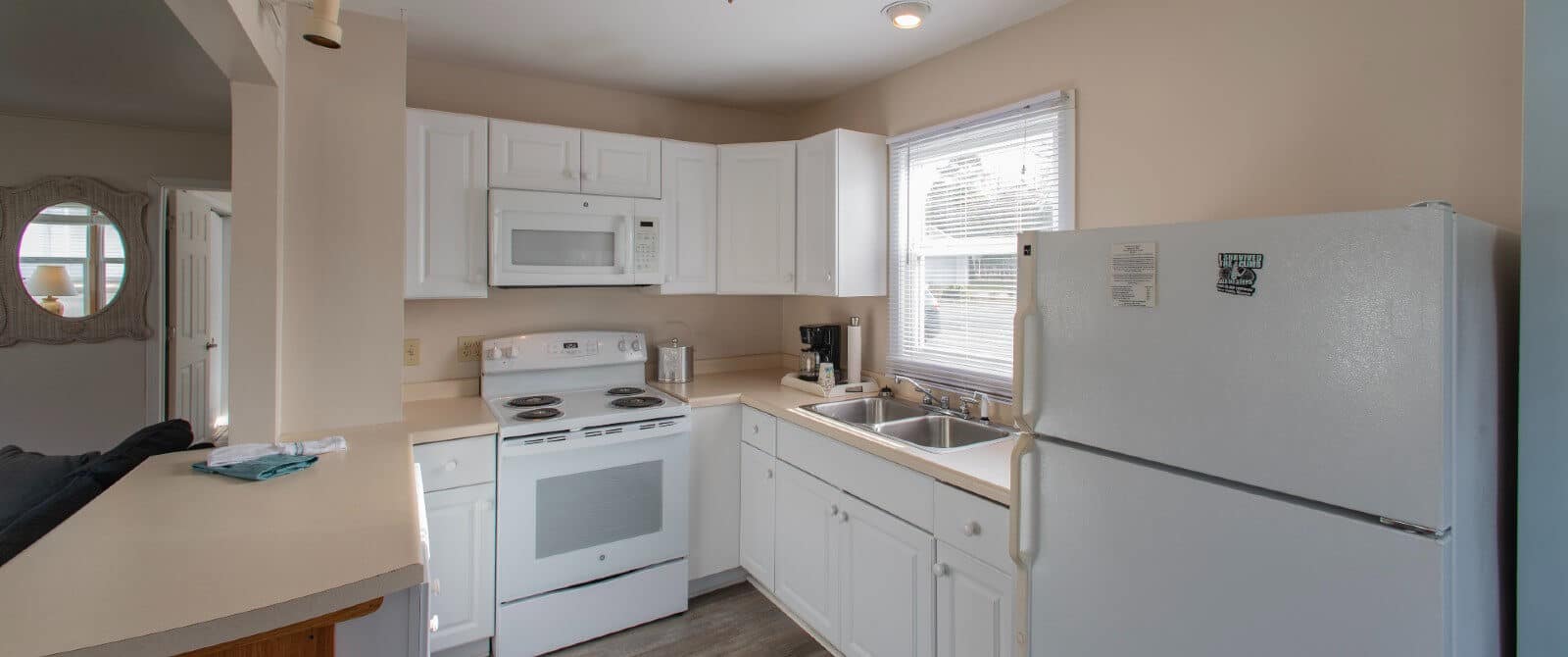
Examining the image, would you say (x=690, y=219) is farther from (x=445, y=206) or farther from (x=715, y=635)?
(x=715, y=635)

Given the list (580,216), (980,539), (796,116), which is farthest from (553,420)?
(796,116)

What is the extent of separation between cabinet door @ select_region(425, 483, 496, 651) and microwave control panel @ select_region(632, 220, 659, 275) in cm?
112

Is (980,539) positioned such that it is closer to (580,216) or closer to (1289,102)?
(1289,102)

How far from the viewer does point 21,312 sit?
314 centimetres

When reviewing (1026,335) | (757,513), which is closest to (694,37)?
(1026,335)

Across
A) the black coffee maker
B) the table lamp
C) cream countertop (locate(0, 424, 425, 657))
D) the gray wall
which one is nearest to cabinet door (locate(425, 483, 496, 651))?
cream countertop (locate(0, 424, 425, 657))

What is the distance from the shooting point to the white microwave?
2717 millimetres

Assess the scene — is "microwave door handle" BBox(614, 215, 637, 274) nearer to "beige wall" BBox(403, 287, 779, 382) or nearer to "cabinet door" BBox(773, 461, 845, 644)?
"beige wall" BBox(403, 287, 779, 382)

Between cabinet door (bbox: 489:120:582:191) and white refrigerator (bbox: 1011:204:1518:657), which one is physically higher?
cabinet door (bbox: 489:120:582:191)

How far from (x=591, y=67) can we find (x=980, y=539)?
2.47 meters

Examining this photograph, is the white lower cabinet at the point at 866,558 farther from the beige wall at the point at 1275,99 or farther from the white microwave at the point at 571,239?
the beige wall at the point at 1275,99

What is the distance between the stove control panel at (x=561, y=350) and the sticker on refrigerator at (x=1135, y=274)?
2367 mm

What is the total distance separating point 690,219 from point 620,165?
0.39 metres

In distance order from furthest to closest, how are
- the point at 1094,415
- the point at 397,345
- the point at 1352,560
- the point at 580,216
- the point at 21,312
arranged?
the point at 21,312, the point at 580,216, the point at 397,345, the point at 1094,415, the point at 1352,560
